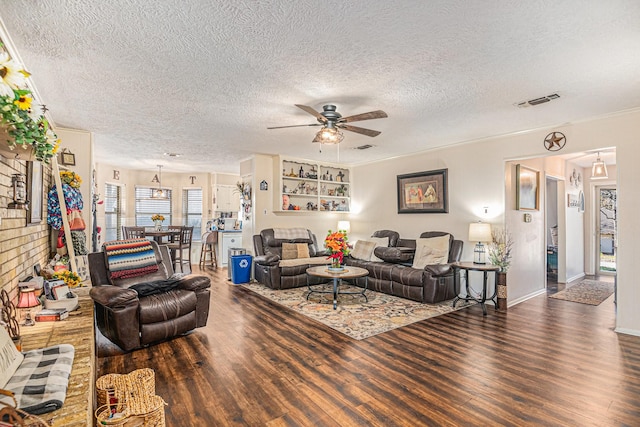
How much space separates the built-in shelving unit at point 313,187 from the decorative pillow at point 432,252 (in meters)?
2.56

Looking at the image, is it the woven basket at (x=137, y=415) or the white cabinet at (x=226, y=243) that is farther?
the white cabinet at (x=226, y=243)

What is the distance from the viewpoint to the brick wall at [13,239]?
2.16 m

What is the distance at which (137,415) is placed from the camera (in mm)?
1687

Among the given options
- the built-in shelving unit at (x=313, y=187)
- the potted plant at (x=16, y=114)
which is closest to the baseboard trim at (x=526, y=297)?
the built-in shelving unit at (x=313, y=187)

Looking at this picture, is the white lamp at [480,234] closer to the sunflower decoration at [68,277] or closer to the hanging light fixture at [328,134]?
the hanging light fixture at [328,134]

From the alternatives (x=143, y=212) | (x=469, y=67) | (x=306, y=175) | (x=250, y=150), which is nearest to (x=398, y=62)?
(x=469, y=67)

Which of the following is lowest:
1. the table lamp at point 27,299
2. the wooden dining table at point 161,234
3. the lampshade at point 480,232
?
the table lamp at point 27,299

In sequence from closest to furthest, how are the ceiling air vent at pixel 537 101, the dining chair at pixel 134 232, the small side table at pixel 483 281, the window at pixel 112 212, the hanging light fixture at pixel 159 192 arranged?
the ceiling air vent at pixel 537 101, the small side table at pixel 483 281, the dining chair at pixel 134 232, the window at pixel 112 212, the hanging light fixture at pixel 159 192

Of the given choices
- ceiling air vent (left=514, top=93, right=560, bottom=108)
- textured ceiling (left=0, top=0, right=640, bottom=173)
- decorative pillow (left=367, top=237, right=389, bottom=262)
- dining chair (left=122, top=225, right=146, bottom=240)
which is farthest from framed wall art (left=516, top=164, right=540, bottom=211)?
dining chair (left=122, top=225, right=146, bottom=240)

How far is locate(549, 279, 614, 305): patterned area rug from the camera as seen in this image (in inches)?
202

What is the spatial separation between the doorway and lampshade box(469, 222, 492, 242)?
464 centimetres

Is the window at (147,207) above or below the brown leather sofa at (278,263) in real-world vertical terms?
above

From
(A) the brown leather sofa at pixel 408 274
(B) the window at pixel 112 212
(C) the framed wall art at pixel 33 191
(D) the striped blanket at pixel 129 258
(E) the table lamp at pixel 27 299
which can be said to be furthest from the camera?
(B) the window at pixel 112 212

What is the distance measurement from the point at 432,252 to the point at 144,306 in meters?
4.06
